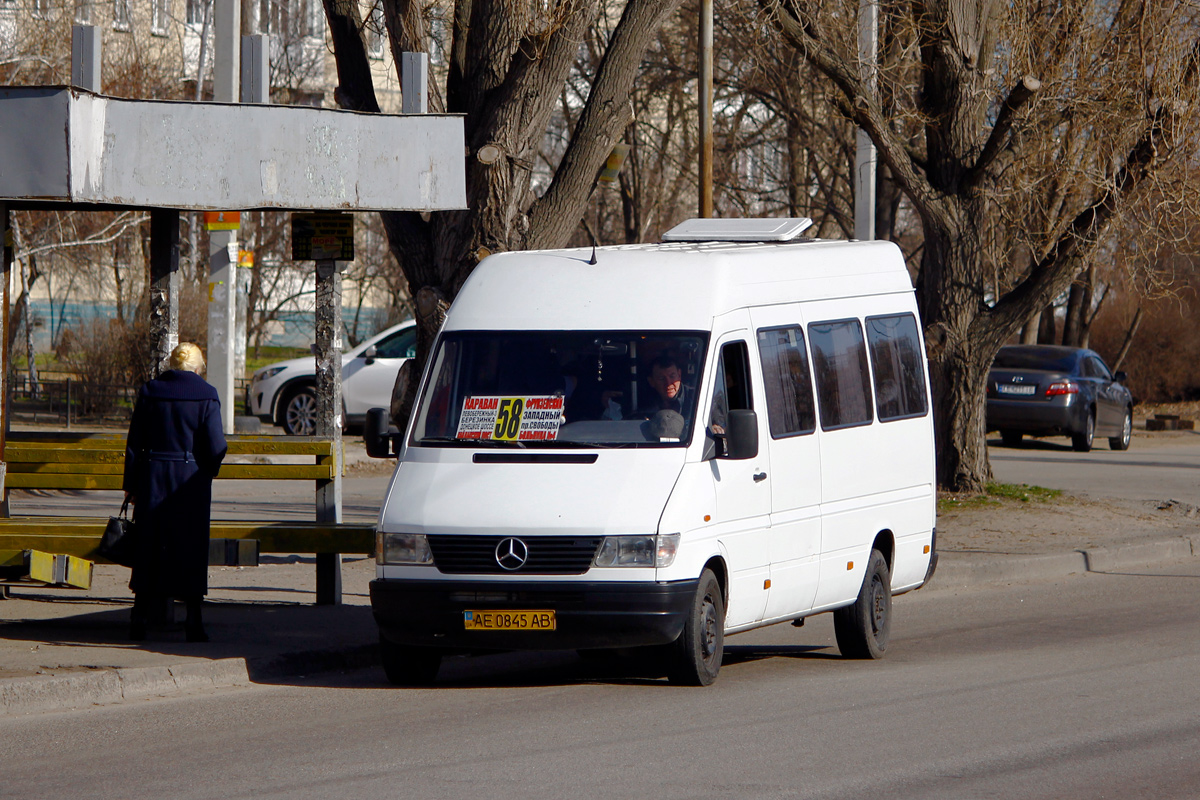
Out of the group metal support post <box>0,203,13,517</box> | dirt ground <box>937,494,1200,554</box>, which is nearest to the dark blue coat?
metal support post <box>0,203,13,517</box>

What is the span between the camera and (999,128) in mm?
16547

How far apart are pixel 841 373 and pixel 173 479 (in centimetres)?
407

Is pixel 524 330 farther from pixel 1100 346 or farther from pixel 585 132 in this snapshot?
pixel 1100 346

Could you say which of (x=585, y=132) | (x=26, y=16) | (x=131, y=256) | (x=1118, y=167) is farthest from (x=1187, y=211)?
(x=131, y=256)

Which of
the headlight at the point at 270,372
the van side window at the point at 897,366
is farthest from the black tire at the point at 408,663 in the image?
the headlight at the point at 270,372

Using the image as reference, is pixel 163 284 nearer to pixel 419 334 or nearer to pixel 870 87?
pixel 419 334

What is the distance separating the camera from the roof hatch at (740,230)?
35.1 ft

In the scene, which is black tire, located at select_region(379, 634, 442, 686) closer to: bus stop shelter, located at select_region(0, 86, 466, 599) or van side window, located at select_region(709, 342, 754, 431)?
van side window, located at select_region(709, 342, 754, 431)

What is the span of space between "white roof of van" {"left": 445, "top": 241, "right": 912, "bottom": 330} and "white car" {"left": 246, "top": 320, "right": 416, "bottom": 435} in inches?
597

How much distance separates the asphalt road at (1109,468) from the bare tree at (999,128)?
9.65 feet

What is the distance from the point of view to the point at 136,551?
9.27 m

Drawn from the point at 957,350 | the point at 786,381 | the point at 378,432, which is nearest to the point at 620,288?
the point at 786,381

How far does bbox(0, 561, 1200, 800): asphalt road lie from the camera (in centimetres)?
627

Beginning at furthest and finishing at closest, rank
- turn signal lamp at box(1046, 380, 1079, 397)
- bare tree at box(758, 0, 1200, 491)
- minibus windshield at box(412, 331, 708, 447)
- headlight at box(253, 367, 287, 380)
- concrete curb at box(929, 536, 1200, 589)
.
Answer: turn signal lamp at box(1046, 380, 1079, 397)
headlight at box(253, 367, 287, 380)
bare tree at box(758, 0, 1200, 491)
concrete curb at box(929, 536, 1200, 589)
minibus windshield at box(412, 331, 708, 447)
